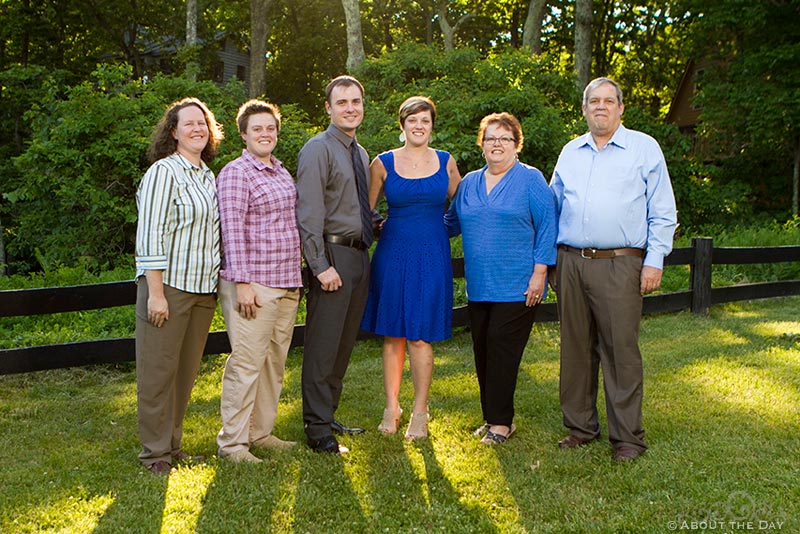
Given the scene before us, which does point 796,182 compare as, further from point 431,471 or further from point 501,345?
point 431,471

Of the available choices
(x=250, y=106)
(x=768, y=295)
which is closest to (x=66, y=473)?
(x=250, y=106)

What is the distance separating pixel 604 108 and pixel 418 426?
7.36 feet

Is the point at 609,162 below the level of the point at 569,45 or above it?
below

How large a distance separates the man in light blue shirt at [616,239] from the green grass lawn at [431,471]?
0.43 metres

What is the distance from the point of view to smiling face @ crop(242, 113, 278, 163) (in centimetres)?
434

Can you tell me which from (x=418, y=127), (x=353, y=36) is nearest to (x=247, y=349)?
(x=418, y=127)

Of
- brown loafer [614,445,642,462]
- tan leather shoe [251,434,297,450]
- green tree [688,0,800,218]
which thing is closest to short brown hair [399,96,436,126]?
tan leather shoe [251,434,297,450]

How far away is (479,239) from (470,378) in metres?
1.98

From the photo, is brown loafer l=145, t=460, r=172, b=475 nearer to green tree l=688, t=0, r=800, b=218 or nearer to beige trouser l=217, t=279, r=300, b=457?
beige trouser l=217, t=279, r=300, b=457

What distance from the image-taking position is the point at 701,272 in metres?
9.23

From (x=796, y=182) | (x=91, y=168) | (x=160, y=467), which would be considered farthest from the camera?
(x=796, y=182)

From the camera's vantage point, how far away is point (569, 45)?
3419cm

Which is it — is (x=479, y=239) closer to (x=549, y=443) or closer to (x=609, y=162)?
(x=609, y=162)

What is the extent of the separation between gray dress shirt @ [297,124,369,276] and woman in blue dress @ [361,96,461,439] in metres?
0.27
